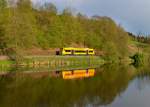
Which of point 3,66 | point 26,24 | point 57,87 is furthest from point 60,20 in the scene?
point 57,87

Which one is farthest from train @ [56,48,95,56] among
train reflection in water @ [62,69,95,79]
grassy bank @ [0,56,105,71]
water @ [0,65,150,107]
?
water @ [0,65,150,107]

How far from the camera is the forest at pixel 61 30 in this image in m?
76.6

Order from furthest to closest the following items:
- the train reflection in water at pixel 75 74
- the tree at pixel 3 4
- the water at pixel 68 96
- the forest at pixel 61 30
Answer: the tree at pixel 3 4
the forest at pixel 61 30
the train reflection in water at pixel 75 74
the water at pixel 68 96

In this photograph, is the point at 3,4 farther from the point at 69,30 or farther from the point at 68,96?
the point at 68,96

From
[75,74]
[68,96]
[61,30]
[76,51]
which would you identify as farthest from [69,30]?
[68,96]

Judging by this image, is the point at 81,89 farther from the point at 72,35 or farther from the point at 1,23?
the point at 72,35

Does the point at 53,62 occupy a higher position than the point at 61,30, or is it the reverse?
the point at 61,30

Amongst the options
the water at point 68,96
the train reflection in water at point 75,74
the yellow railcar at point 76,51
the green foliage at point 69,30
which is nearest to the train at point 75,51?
the yellow railcar at point 76,51

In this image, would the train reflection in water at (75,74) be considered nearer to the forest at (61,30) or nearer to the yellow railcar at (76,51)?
the forest at (61,30)

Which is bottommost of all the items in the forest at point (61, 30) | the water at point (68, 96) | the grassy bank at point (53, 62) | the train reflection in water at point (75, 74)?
the water at point (68, 96)

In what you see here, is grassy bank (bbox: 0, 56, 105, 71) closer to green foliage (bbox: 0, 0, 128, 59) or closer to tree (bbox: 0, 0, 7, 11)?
green foliage (bbox: 0, 0, 128, 59)

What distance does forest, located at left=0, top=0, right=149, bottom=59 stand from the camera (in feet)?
251

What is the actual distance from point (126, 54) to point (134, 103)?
94.2 m

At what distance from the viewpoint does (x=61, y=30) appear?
106688mm
